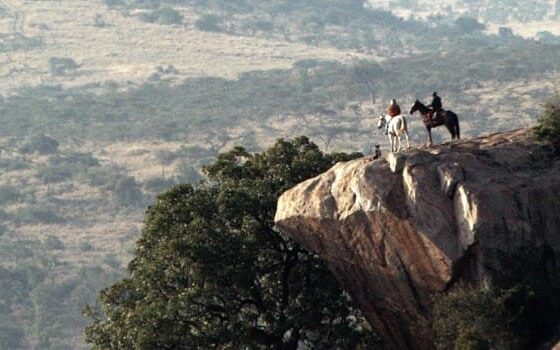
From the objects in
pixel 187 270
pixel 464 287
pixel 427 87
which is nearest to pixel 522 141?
pixel 464 287

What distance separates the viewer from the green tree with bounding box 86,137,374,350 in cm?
3238

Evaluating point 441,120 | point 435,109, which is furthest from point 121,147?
point 441,120

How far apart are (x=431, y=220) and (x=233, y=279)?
6268 mm

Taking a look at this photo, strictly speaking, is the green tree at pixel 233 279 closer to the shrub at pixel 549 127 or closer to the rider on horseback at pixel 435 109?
the rider on horseback at pixel 435 109

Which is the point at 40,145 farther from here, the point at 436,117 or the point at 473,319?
the point at 473,319

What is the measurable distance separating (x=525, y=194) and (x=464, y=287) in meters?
2.24

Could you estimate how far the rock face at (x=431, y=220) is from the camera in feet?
Answer: 91.8

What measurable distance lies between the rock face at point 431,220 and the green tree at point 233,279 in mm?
3230

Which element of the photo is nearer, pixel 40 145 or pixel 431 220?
pixel 431 220

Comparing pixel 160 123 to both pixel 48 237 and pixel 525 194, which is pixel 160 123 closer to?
pixel 48 237

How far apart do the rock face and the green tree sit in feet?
10.6

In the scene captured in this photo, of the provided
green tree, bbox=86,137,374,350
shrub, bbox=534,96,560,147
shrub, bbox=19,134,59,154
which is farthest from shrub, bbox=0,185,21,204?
shrub, bbox=534,96,560,147

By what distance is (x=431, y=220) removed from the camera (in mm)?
28031

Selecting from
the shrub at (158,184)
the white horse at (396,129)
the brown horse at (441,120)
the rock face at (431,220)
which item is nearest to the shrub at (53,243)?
the shrub at (158,184)
